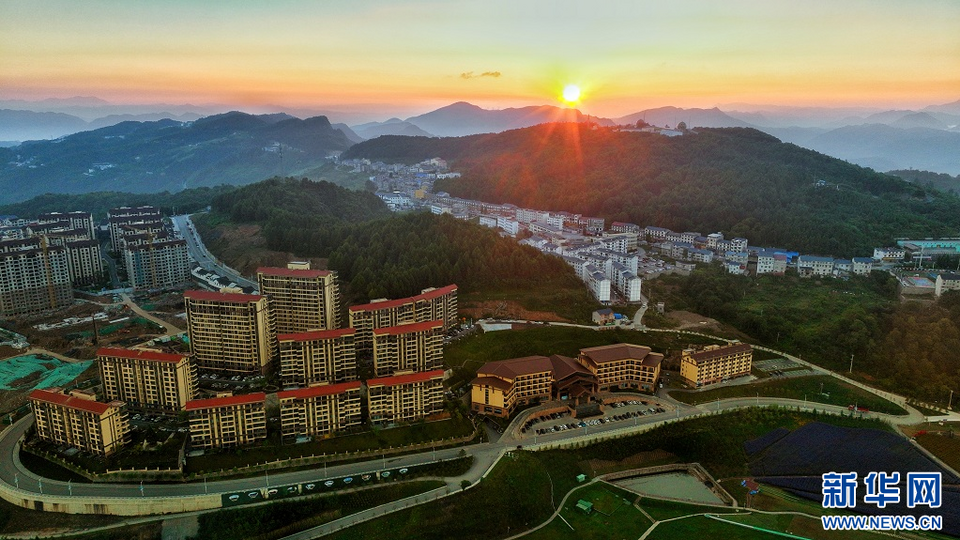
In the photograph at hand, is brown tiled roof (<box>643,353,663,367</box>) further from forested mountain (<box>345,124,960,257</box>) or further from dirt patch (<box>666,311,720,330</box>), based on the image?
forested mountain (<box>345,124,960,257</box>)

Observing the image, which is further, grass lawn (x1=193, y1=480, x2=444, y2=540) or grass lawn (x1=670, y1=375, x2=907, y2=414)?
grass lawn (x1=670, y1=375, x2=907, y2=414)

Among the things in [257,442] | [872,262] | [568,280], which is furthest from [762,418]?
[872,262]

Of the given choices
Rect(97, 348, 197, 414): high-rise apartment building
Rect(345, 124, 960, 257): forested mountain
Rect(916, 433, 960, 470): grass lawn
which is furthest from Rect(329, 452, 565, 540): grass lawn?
Rect(345, 124, 960, 257): forested mountain

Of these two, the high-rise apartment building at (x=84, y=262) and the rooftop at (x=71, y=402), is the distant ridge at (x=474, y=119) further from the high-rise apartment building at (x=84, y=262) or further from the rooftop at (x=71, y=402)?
the rooftop at (x=71, y=402)

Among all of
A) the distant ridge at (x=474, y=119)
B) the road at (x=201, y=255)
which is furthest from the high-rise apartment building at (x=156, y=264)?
the distant ridge at (x=474, y=119)

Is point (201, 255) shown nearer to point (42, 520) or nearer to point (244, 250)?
point (244, 250)
